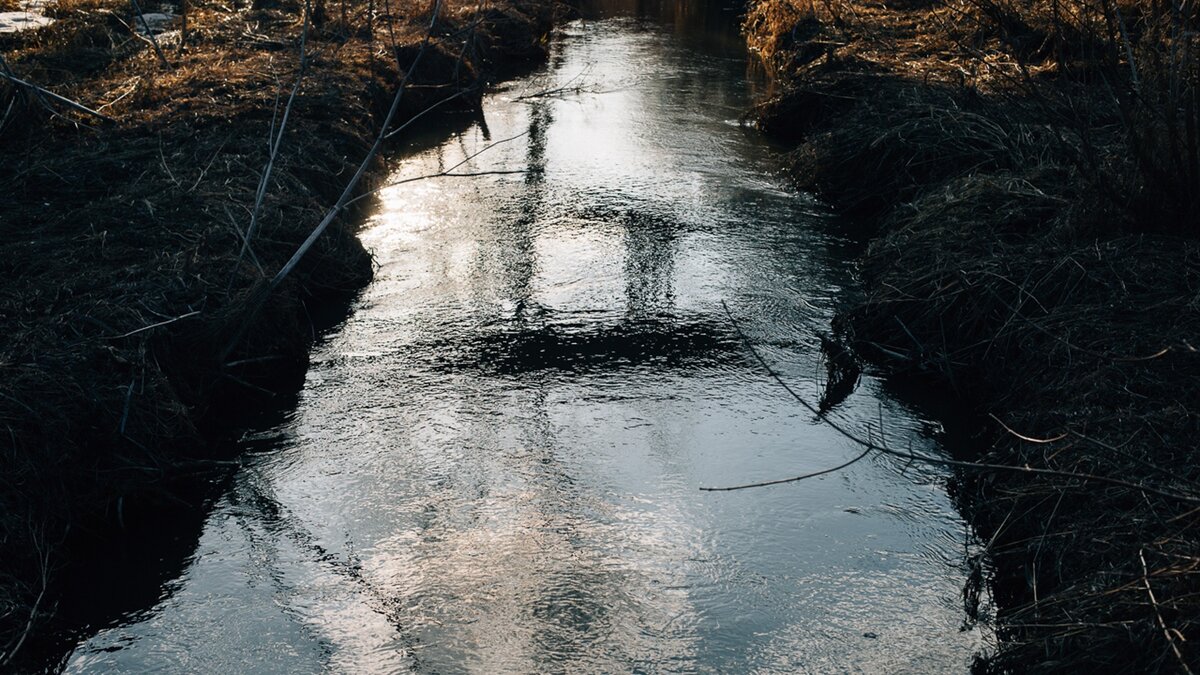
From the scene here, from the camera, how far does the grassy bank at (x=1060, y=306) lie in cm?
422

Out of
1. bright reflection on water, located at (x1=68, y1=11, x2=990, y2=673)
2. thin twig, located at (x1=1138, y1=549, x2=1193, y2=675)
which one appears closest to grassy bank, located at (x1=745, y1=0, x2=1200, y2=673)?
thin twig, located at (x1=1138, y1=549, x2=1193, y2=675)

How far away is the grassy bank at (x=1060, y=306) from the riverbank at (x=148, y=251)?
3.56 metres

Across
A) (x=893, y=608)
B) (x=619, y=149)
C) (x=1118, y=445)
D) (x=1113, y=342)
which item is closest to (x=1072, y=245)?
(x=1113, y=342)

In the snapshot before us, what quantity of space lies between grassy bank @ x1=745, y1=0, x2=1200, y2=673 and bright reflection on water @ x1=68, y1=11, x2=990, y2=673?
0.41 metres

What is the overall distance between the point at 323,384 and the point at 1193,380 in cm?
457

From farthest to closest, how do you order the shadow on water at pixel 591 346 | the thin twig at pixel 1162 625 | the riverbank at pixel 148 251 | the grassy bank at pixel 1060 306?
1. the shadow on water at pixel 591 346
2. the riverbank at pixel 148 251
3. the grassy bank at pixel 1060 306
4. the thin twig at pixel 1162 625

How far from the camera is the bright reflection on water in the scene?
183 inches

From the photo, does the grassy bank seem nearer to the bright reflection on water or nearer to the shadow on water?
the bright reflection on water

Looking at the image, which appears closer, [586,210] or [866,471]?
[866,471]

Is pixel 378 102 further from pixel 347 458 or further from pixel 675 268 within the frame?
pixel 347 458

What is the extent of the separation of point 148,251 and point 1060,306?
5.33 m

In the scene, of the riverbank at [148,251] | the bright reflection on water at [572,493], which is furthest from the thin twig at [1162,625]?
the riverbank at [148,251]

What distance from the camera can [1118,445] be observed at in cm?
502

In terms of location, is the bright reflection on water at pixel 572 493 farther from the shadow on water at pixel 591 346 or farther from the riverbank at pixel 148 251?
the riverbank at pixel 148 251
